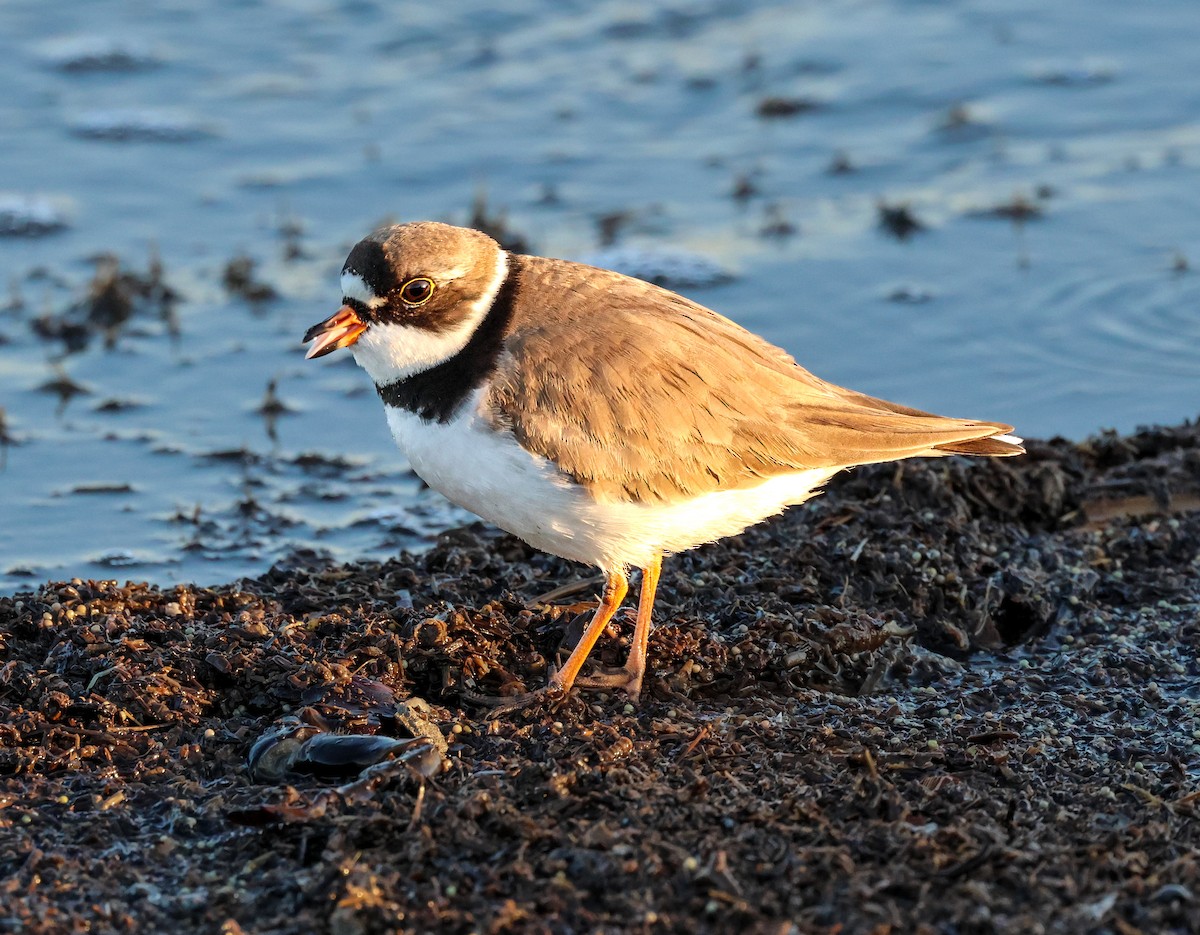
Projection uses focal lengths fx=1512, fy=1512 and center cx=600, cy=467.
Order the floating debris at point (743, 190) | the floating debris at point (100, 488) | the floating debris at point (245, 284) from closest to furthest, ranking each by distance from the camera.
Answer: the floating debris at point (100, 488)
the floating debris at point (245, 284)
the floating debris at point (743, 190)

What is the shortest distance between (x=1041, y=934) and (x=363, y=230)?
7474mm

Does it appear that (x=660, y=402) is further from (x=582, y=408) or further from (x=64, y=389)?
(x=64, y=389)

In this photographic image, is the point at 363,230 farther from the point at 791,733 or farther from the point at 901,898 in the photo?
the point at 901,898

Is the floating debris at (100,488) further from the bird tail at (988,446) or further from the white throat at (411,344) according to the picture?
the bird tail at (988,446)

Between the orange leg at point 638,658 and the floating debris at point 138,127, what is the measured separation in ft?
24.1

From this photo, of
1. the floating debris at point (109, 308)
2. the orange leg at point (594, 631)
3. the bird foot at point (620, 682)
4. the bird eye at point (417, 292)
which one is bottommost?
the bird foot at point (620, 682)

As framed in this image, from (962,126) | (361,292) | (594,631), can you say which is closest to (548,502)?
(594,631)

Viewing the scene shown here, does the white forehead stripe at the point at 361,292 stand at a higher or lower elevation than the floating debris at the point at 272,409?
higher

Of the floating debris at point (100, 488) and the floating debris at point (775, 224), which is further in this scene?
the floating debris at point (775, 224)

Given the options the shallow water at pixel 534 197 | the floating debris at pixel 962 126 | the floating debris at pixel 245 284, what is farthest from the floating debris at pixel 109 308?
the floating debris at pixel 962 126

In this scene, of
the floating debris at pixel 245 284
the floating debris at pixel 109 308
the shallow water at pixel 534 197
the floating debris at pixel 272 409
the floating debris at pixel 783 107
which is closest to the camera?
the shallow water at pixel 534 197

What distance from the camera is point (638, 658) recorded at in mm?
5289

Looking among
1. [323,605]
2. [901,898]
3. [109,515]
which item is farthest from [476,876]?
[109,515]

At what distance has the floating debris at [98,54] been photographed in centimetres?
1230
